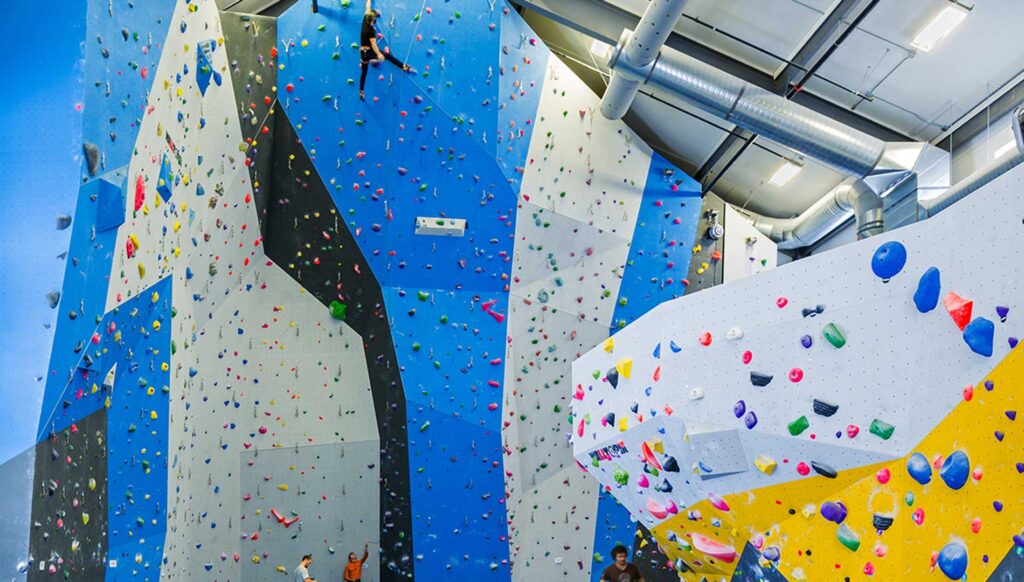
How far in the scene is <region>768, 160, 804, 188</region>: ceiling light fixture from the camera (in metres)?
9.08

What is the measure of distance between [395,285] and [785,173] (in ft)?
16.3

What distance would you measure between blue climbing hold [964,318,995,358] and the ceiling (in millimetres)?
4772

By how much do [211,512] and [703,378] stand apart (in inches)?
185

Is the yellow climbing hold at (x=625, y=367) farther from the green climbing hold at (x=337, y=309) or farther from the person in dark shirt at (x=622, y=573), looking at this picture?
the green climbing hold at (x=337, y=309)

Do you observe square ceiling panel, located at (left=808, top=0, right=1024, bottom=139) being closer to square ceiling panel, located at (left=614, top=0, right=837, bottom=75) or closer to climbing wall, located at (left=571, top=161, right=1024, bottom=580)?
square ceiling panel, located at (left=614, top=0, right=837, bottom=75)

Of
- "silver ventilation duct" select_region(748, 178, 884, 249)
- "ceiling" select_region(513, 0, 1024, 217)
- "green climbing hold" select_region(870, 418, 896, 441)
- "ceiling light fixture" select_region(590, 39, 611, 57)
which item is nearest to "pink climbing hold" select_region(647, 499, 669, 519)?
"green climbing hold" select_region(870, 418, 896, 441)

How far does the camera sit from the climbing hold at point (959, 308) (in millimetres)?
2414

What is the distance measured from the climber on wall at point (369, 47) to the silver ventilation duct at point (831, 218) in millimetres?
4659

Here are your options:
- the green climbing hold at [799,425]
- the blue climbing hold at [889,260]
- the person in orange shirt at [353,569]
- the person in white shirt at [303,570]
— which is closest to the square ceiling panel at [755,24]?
the blue climbing hold at [889,260]

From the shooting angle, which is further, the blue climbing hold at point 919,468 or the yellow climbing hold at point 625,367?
the yellow climbing hold at point 625,367

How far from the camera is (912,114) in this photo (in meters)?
7.48

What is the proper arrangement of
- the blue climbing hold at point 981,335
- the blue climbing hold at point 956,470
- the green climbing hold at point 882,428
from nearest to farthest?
the blue climbing hold at point 981,335
the blue climbing hold at point 956,470
the green climbing hold at point 882,428

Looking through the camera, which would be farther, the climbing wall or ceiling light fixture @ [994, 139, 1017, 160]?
ceiling light fixture @ [994, 139, 1017, 160]

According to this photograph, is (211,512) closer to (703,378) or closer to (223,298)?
(223,298)
